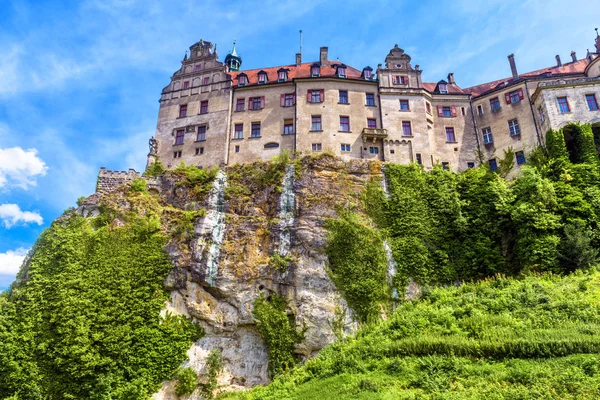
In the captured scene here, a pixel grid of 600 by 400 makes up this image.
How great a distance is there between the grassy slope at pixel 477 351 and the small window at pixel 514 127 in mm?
19108

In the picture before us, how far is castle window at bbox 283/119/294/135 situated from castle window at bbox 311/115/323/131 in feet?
6.11

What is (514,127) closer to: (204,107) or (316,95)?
(316,95)

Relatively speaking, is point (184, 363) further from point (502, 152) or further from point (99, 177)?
point (502, 152)

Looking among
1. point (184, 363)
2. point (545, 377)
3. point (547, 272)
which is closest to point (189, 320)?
point (184, 363)

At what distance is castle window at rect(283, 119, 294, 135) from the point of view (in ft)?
127

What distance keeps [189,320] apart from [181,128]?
21.3m

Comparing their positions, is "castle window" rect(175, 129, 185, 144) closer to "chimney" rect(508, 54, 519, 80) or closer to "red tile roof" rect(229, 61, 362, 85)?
"red tile roof" rect(229, 61, 362, 85)

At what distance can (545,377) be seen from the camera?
544 inches

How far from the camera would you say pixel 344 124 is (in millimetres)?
38750

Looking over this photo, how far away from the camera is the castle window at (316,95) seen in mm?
39500

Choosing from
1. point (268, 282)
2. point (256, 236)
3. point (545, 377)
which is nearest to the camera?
point (545, 377)

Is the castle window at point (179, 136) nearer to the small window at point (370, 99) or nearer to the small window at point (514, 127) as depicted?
the small window at point (370, 99)

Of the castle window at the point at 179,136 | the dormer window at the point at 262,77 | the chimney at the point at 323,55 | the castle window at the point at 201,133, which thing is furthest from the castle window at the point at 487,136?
the castle window at the point at 179,136

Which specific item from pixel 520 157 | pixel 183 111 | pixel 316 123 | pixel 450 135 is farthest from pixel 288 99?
pixel 520 157
